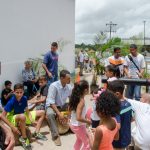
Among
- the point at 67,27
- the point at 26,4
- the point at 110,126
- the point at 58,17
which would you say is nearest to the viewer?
the point at 110,126

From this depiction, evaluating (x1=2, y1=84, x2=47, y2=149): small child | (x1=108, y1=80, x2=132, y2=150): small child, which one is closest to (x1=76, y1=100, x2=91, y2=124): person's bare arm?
(x1=108, y1=80, x2=132, y2=150): small child

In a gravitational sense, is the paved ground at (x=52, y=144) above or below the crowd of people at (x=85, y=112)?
below

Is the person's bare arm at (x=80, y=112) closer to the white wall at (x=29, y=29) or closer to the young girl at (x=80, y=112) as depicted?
the young girl at (x=80, y=112)

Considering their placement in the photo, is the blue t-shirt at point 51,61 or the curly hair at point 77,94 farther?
the blue t-shirt at point 51,61

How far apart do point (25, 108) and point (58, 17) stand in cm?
828

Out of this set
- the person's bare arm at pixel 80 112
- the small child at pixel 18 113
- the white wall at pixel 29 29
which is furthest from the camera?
the white wall at pixel 29 29

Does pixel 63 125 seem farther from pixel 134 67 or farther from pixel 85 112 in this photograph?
pixel 134 67

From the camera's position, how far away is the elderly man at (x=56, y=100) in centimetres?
653

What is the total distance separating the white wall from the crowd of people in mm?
1162

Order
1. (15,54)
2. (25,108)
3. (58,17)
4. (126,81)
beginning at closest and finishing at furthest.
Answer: (126,81) → (25,108) → (15,54) → (58,17)

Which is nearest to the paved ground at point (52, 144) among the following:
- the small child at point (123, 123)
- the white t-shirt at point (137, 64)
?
the small child at point (123, 123)

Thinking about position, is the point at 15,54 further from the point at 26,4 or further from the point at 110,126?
the point at 110,126

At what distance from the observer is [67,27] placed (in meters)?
15.1

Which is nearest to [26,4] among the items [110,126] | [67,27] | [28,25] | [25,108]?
[28,25]
